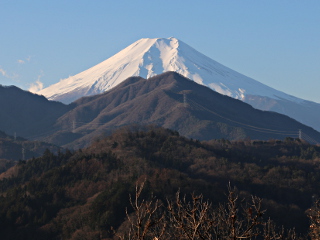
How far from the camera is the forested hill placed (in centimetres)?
4866

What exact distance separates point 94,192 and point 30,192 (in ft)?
17.8

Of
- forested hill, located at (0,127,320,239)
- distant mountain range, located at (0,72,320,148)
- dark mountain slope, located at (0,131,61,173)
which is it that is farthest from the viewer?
distant mountain range, located at (0,72,320,148)

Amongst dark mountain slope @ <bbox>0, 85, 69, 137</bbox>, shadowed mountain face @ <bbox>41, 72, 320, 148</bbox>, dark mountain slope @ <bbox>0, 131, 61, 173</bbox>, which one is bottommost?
dark mountain slope @ <bbox>0, 85, 69, 137</bbox>

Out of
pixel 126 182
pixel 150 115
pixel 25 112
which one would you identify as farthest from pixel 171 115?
pixel 126 182

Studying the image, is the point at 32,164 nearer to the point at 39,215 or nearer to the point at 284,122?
the point at 39,215

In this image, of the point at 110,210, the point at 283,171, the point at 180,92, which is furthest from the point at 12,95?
the point at 110,210

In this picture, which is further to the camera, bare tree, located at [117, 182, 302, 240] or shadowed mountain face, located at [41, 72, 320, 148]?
shadowed mountain face, located at [41, 72, 320, 148]

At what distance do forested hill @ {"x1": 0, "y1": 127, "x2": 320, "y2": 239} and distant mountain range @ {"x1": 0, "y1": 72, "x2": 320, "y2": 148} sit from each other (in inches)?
2306

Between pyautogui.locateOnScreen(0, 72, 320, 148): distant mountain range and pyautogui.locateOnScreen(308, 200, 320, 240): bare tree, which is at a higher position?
pyautogui.locateOnScreen(308, 200, 320, 240): bare tree

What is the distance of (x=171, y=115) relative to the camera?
6053 inches

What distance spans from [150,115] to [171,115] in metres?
7.06

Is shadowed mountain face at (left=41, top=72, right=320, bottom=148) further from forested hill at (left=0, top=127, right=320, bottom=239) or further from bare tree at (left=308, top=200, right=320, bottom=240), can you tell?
bare tree at (left=308, top=200, right=320, bottom=240)

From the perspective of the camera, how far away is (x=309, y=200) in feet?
197

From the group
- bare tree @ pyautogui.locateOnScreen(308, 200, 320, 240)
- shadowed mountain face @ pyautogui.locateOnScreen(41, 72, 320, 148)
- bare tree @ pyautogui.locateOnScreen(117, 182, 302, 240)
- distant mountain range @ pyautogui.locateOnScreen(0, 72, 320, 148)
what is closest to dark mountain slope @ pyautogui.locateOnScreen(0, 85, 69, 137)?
distant mountain range @ pyautogui.locateOnScreen(0, 72, 320, 148)
